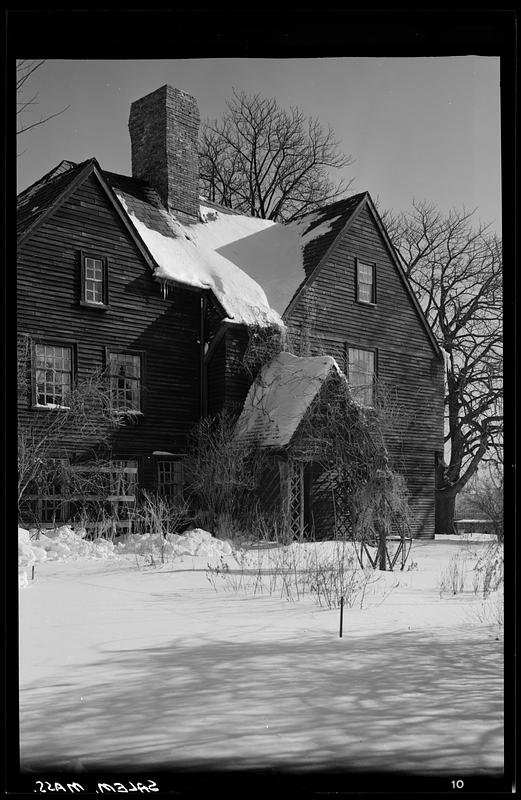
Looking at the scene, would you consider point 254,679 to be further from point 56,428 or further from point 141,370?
point 141,370

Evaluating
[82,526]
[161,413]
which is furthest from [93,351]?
[82,526]

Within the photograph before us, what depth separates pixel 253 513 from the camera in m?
14.7

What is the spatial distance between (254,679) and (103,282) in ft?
36.7

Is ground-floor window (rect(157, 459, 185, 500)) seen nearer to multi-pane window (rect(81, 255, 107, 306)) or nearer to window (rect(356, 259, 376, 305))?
multi-pane window (rect(81, 255, 107, 306))

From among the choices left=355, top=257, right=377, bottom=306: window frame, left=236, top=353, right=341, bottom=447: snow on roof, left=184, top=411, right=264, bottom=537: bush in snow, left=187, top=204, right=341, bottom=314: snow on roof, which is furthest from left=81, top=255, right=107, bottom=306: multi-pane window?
left=355, top=257, right=377, bottom=306: window frame

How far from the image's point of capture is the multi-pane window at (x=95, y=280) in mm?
14617

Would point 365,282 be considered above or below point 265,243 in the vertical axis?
below

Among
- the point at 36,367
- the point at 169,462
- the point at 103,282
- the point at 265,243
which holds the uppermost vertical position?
the point at 265,243

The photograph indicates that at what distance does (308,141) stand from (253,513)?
6.90 m

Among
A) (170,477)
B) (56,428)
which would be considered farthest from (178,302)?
(56,428)

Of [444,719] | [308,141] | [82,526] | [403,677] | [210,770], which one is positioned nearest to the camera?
[210,770]

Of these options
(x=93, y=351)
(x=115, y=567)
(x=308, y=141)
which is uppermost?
(x=308, y=141)

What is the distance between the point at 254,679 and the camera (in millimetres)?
4766
